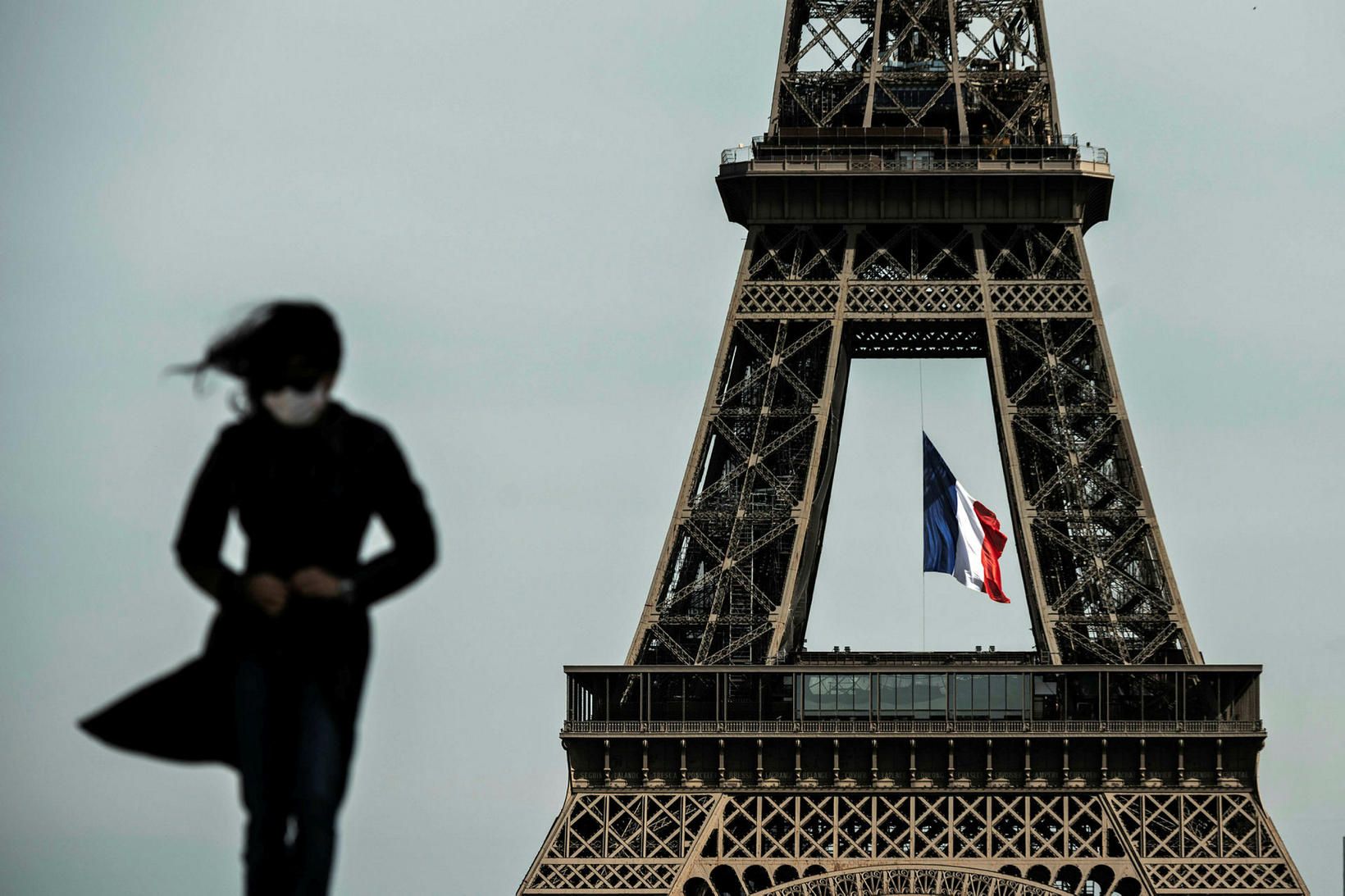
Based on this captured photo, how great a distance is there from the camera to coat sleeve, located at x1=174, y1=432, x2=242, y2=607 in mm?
10258

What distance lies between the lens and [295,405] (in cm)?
1046

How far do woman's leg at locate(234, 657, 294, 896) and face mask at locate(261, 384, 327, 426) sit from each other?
0.90m

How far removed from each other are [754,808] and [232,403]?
224ft

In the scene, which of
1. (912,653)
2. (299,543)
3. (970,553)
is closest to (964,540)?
(970,553)

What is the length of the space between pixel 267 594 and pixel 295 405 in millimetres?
727

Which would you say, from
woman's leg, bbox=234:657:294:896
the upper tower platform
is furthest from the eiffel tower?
woman's leg, bbox=234:657:294:896

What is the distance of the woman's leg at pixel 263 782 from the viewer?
10.4m

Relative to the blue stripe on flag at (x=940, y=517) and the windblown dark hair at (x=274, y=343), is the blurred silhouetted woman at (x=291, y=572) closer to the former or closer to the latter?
the windblown dark hair at (x=274, y=343)

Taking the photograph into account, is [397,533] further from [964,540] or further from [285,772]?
[964,540]

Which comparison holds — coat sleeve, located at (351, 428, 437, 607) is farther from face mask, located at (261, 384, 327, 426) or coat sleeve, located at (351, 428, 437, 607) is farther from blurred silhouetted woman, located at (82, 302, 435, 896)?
face mask, located at (261, 384, 327, 426)

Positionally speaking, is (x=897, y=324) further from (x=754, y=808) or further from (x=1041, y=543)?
(x=754, y=808)

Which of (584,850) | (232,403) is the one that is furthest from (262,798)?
(584,850)

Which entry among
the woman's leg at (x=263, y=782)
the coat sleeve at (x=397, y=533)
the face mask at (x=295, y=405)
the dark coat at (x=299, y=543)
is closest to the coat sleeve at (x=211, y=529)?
the dark coat at (x=299, y=543)

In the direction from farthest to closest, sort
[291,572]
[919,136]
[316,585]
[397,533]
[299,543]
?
[919,136]
[299,543]
[291,572]
[397,533]
[316,585]
